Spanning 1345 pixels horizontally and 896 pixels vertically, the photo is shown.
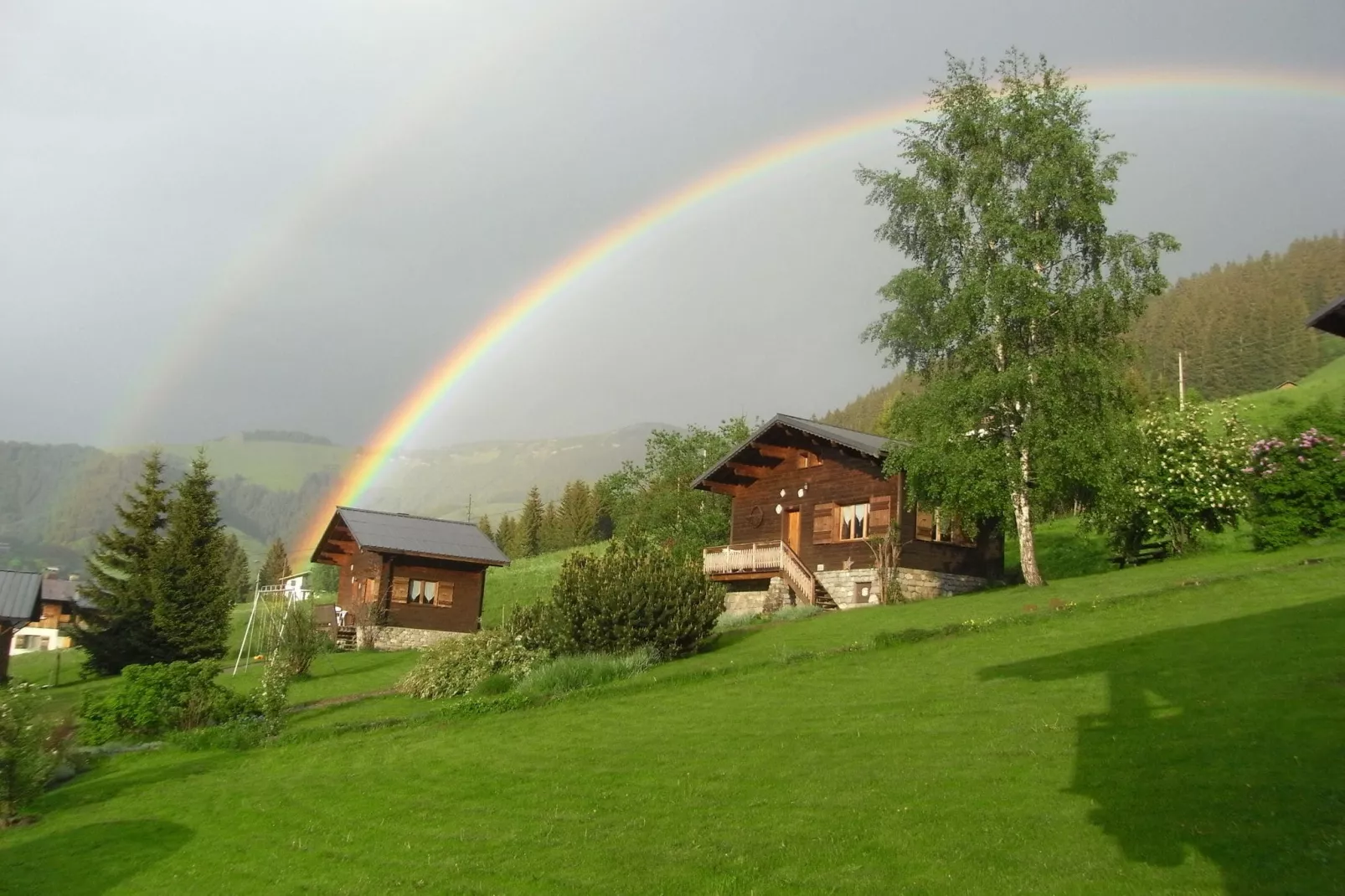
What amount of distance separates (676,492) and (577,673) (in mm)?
39334

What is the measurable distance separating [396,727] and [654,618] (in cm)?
772

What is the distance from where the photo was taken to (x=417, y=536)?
48.6 metres

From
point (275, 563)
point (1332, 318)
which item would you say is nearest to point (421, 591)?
point (1332, 318)

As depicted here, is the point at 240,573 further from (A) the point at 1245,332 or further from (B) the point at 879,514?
(A) the point at 1245,332

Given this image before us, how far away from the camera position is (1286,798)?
9.20 metres

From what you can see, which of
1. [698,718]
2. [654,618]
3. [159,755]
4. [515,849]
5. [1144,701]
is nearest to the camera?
[515,849]

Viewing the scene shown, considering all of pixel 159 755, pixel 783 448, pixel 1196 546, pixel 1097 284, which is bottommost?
pixel 159 755

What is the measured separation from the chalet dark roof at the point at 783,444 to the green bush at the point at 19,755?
2647 centimetres

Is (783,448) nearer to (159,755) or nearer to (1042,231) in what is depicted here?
(1042,231)

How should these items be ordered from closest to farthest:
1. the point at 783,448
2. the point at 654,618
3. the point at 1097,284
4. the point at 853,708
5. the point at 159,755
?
the point at 853,708, the point at 159,755, the point at 654,618, the point at 1097,284, the point at 783,448

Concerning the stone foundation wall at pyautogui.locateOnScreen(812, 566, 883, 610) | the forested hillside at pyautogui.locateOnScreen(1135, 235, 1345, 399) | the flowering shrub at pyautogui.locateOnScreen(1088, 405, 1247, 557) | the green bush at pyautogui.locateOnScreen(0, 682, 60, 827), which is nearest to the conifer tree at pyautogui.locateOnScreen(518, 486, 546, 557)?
the forested hillside at pyautogui.locateOnScreen(1135, 235, 1345, 399)

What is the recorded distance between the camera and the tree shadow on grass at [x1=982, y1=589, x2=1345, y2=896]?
27.1 feet

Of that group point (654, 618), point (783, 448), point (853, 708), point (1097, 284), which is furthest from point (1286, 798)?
point (783, 448)

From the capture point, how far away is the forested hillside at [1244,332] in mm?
106938
